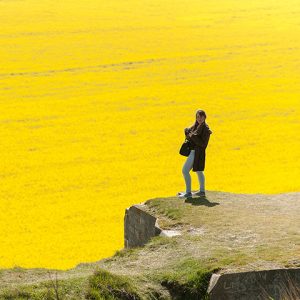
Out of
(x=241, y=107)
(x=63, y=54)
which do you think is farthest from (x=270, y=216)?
(x=63, y=54)

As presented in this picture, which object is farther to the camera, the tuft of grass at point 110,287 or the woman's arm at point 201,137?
the woman's arm at point 201,137

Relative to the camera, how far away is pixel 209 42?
4472 centimetres

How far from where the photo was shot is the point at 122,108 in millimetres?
32594

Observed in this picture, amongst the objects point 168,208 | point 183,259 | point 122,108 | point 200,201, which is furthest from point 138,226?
point 122,108

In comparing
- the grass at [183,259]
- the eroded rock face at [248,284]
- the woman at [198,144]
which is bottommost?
the eroded rock face at [248,284]

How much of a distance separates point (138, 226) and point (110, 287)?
14.0 ft

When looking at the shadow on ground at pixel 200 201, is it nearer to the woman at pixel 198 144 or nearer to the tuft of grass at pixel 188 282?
the woman at pixel 198 144

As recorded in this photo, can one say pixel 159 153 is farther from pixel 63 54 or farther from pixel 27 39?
pixel 27 39

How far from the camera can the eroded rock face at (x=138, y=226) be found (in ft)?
43.6

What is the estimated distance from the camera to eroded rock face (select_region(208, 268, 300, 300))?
9.92 metres

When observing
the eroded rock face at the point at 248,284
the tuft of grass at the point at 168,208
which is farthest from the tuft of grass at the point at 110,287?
the tuft of grass at the point at 168,208

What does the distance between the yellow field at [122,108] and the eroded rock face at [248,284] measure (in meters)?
6.79

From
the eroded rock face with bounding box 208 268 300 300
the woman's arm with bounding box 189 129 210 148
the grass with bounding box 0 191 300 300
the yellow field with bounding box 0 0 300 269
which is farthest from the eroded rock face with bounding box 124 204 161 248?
the eroded rock face with bounding box 208 268 300 300

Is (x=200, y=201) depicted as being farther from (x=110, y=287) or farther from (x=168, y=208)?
(x=110, y=287)
